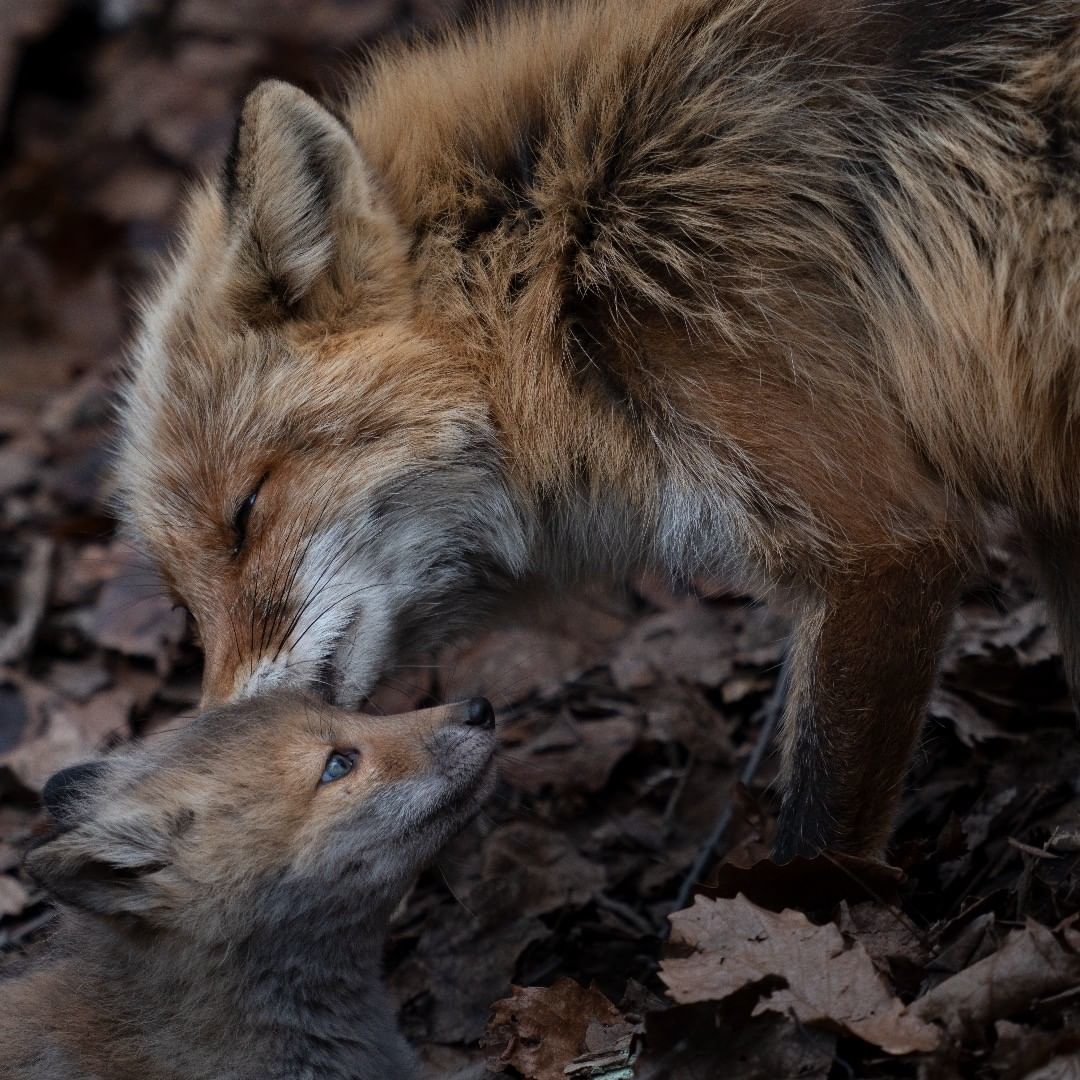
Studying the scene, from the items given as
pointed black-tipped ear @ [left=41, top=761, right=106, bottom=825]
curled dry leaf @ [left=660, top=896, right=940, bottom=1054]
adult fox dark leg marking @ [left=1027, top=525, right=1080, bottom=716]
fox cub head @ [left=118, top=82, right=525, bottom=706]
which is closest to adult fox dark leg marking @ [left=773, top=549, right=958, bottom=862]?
curled dry leaf @ [left=660, top=896, right=940, bottom=1054]

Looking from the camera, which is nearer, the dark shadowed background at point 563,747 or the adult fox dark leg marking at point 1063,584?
the dark shadowed background at point 563,747

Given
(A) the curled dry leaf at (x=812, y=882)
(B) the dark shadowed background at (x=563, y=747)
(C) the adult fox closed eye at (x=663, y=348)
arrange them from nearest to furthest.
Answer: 1. (B) the dark shadowed background at (x=563, y=747)
2. (A) the curled dry leaf at (x=812, y=882)
3. (C) the adult fox closed eye at (x=663, y=348)

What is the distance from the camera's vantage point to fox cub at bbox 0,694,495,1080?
378 centimetres

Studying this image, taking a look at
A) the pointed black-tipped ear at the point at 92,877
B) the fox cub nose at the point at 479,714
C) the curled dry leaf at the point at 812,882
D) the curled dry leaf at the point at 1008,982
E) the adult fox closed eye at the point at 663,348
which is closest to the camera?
the curled dry leaf at the point at 1008,982

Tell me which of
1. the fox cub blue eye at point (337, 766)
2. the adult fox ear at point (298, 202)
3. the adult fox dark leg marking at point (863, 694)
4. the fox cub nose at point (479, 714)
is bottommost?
the adult fox dark leg marking at point (863, 694)

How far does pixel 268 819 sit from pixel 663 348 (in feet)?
5.90

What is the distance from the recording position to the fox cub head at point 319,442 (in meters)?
4.37

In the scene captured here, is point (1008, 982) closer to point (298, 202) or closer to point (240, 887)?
point (240, 887)

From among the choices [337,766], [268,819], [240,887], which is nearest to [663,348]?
[337,766]

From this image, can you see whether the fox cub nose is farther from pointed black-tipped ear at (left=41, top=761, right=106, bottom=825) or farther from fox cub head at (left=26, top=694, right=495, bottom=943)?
pointed black-tipped ear at (left=41, top=761, right=106, bottom=825)

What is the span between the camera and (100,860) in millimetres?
3689

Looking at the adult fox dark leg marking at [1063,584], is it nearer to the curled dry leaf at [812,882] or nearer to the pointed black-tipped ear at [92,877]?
the curled dry leaf at [812,882]

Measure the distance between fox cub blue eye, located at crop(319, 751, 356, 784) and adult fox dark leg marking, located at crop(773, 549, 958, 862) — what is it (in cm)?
130

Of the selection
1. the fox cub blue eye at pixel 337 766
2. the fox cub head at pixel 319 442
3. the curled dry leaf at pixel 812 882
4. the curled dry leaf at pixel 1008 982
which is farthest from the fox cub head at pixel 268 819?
the curled dry leaf at pixel 1008 982
